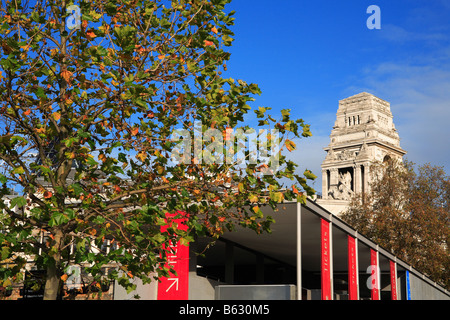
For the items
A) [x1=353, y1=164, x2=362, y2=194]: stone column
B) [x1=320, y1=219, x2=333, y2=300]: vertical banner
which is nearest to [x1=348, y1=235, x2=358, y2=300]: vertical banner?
[x1=320, y1=219, x2=333, y2=300]: vertical banner

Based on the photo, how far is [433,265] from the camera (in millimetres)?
59281

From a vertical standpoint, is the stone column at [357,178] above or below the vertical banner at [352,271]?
above

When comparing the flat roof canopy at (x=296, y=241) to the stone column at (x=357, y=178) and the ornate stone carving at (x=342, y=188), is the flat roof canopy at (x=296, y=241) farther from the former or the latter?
the stone column at (x=357, y=178)

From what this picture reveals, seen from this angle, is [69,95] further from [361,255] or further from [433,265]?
[433,265]

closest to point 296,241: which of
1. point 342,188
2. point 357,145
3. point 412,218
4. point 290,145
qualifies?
point 290,145

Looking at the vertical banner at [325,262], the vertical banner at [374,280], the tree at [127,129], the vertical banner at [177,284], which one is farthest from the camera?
→ the vertical banner at [374,280]

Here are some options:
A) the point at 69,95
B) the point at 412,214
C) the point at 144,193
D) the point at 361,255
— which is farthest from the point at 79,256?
the point at 412,214

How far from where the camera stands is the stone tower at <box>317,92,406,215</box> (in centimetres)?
12462

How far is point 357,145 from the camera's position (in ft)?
423

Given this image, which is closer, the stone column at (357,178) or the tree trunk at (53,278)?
Result: the tree trunk at (53,278)

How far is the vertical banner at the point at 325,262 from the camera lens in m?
22.6

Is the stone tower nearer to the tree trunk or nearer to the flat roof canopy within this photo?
the flat roof canopy

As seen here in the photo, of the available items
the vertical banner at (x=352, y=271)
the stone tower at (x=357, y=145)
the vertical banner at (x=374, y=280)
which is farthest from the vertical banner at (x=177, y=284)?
the stone tower at (x=357, y=145)

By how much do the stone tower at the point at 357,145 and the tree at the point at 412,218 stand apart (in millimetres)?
48896
